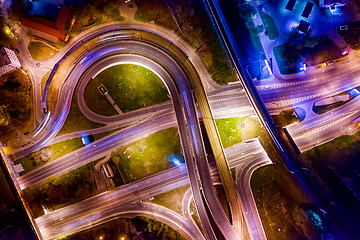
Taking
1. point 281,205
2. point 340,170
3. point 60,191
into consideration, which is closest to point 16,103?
point 60,191

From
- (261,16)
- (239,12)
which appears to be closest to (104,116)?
(239,12)

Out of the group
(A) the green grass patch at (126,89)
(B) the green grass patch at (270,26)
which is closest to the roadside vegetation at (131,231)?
(A) the green grass patch at (126,89)

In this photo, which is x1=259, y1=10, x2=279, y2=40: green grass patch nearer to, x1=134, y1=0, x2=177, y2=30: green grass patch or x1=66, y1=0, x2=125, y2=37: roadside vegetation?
x1=134, y1=0, x2=177, y2=30: green grass patch

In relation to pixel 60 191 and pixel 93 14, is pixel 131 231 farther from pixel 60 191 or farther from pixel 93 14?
pixel 93 14

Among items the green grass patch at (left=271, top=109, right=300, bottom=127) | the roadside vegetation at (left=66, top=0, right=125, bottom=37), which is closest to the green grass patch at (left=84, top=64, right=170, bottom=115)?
the roadside vegetation at (left=66, top=0, right=125, bottom=37)

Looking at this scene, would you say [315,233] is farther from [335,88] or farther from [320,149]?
[335,88]

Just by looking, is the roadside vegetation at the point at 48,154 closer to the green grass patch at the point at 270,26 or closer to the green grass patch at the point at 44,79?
the green grass patch at the point at 44,79
